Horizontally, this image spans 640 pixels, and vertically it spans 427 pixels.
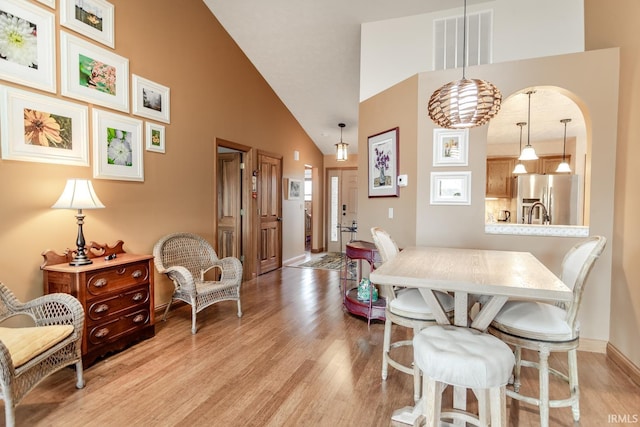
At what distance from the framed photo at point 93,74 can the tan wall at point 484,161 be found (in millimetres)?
2655

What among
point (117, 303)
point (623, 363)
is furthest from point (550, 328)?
point (117, 303)

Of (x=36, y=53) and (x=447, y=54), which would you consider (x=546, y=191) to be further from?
(x=36, y=53)

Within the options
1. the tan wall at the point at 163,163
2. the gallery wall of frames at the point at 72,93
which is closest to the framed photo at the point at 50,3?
the gallery wall of frames at the point at 72,93

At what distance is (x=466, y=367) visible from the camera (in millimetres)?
1287

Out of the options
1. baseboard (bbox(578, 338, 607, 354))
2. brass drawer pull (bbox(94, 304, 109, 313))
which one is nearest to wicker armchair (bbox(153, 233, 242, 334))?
brass drawer pull (bbox(94, 304, 109, 313))

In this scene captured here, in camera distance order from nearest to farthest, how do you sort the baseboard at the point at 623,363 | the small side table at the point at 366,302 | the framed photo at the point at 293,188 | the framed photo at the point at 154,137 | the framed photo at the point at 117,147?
the baseboard at the point at 623,363
the framed photo at the point at 117,147
the small side table at the point at 366,302
the framed photo at the point at 154,137
the framed photo at the point at 293,188

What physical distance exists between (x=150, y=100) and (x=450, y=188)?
3.11m

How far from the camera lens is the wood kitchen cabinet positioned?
6289mm

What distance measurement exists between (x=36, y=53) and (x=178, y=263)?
210 cm

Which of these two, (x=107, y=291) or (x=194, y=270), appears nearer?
(x=107, y=291)

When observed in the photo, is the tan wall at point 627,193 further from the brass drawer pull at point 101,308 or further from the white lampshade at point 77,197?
the white lampshade at point 77,197

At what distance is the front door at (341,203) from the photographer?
7.56 m

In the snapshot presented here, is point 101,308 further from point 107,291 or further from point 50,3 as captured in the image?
point 50,3

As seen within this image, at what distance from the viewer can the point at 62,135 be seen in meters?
2.54
